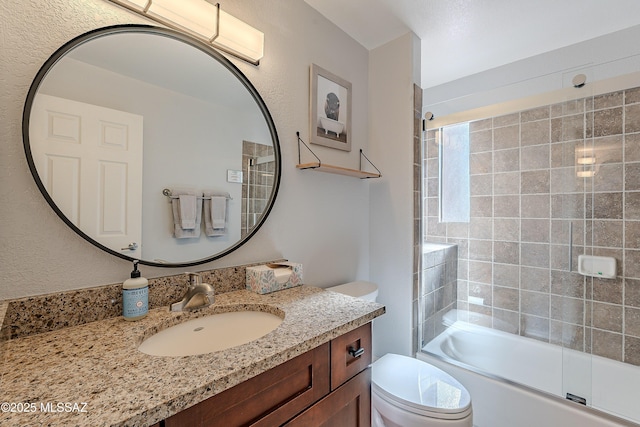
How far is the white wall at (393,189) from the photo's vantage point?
5.66 feet

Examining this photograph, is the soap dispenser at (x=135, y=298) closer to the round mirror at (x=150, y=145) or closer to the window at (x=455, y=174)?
the round mirror at (x=150, y=145)

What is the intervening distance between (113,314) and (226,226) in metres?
0.47

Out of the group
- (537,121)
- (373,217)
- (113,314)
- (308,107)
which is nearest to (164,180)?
(113,314)

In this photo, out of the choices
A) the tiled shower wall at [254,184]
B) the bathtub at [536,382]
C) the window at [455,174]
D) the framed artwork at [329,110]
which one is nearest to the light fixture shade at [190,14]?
the tiled shower wall at [254,184]

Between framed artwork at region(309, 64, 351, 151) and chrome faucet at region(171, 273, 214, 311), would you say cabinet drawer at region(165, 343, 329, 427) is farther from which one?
framed artwork at region(309, 64, 351, 151)

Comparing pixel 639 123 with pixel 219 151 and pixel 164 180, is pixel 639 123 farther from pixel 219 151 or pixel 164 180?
pixel 164 180

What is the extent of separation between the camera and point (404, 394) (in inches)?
48.9

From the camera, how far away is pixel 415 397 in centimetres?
121

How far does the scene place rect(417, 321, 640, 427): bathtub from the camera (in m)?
1.42

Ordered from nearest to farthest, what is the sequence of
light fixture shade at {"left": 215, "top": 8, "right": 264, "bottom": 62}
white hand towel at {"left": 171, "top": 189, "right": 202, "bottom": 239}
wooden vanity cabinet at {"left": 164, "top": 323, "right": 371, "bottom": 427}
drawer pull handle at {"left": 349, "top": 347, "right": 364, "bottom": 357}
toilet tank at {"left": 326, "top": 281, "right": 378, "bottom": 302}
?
wooden vanity cabinet at {"left": 164, "top": 323, "right": 371, "bottom": 427}
drawer pull handle at {"left": 349, "top": 347, "right": 364, "bottom": 357}
white hand towel at {"left": 171, "top": 189, "right": 202, "bottom": 239}
light fixture shade at {"left": 215, "top": 8, "right": 264, "bottom": 62}
toilet tank at {"left": 326, "top": 281, "right": 378, "bottom": 302}

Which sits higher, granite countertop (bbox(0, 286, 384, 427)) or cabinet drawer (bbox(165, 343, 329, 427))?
granite countertop (bbox(0, 286, 384, 427))

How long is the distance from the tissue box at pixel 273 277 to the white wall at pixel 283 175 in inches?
3.8

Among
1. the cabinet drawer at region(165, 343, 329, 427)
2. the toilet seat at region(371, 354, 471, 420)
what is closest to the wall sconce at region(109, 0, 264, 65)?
the cabinet drawer at region(165, 343, 329, 427)

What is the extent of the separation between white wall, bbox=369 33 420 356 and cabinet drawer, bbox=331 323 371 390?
2.84ft
